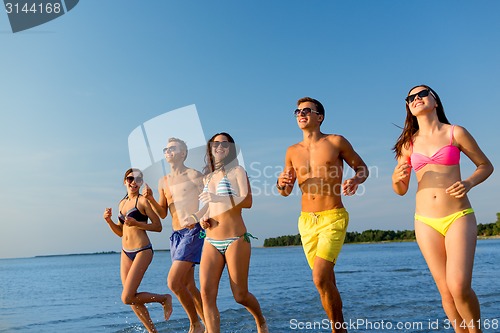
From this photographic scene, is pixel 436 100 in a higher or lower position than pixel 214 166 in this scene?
higher

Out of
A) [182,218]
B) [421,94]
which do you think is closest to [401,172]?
[421,94]

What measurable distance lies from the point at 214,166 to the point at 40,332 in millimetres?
9366

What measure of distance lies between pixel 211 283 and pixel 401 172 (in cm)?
288

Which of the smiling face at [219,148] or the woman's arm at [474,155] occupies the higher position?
the smiling face at [219,148]

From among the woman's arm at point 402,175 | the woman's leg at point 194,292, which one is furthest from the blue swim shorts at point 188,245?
the woman's arm at point 402,175

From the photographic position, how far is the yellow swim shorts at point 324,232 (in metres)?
6.59

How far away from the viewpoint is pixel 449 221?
540 cm

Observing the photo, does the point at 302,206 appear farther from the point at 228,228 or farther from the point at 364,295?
the point at 364,295

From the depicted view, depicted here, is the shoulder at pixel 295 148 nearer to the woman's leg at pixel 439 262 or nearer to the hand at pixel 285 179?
the hand at pixel 285 179

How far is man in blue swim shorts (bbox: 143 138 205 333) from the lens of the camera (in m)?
8.26

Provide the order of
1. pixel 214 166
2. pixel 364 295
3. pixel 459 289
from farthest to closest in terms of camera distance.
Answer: pixel 364 295
pixel 214 166
pixel 459 289

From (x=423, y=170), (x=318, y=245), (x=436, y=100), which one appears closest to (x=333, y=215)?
(x=318, y=245)

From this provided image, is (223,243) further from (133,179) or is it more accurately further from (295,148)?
(133,179)

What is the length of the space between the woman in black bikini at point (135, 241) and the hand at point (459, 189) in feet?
16.9
